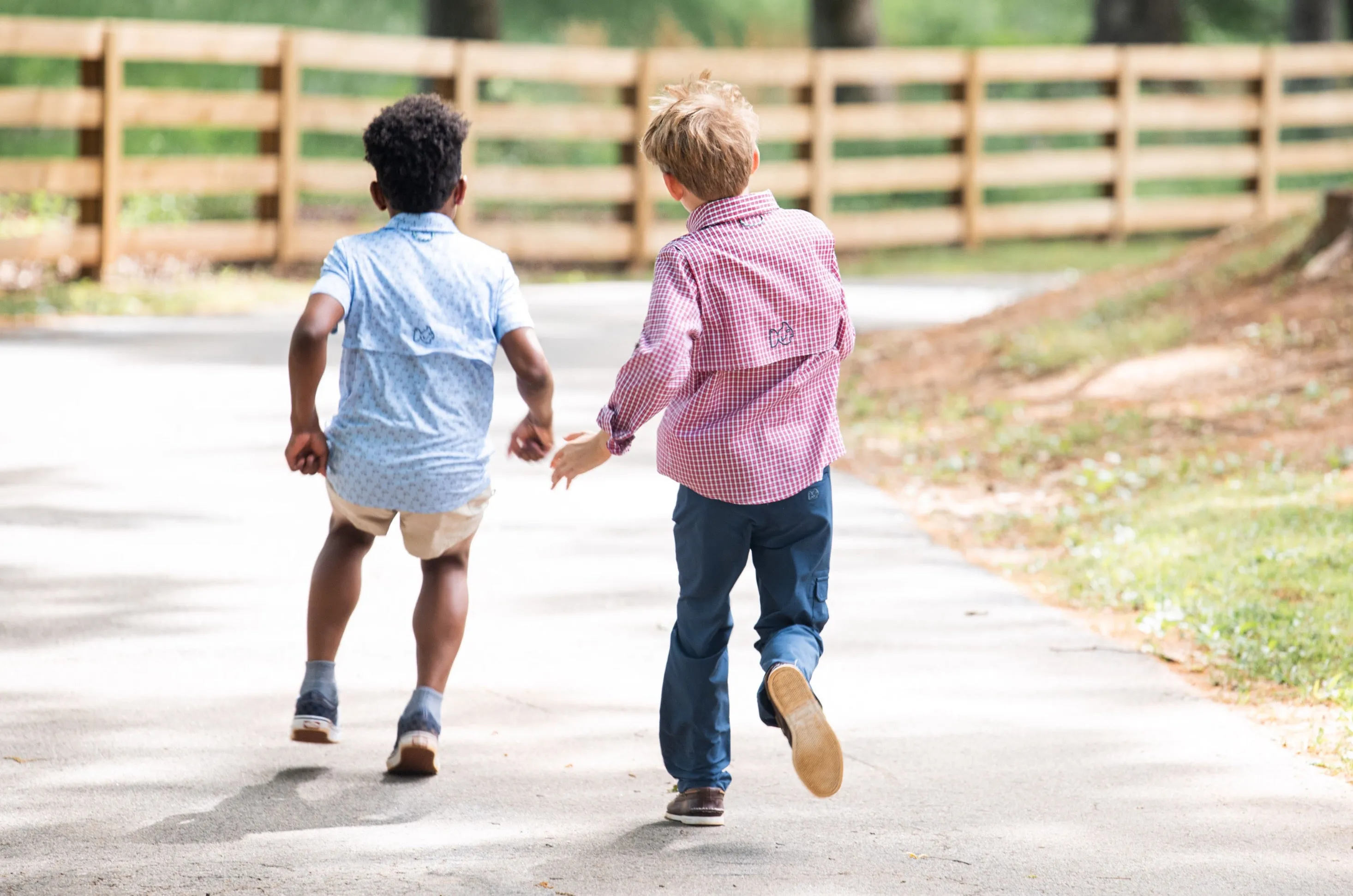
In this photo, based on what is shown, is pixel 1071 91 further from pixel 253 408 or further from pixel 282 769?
pixel 282 769

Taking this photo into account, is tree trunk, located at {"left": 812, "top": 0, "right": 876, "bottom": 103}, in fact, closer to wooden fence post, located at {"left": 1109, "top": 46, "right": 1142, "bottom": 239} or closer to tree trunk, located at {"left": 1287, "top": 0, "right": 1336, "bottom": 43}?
wooden fence post, located at {"left": 1109, "top": 46, "right": 1142, "bottom": 239}

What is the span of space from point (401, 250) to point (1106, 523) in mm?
3748

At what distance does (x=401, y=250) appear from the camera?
426 centimetres

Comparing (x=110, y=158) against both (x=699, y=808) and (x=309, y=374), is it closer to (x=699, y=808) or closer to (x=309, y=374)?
(x=309, y=374)

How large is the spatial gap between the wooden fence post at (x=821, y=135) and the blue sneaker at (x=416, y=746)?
43.0 feet

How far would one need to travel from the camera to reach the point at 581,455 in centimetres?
396

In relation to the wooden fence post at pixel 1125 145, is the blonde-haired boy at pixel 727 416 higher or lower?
lower

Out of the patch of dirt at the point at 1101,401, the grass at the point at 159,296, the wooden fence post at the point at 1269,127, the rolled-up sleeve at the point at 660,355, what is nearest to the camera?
the rolled-up sleeve at the point at 660,355

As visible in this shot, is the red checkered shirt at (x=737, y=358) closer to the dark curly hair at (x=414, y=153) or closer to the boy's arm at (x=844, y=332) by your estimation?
the boy's arm at (x=844, y=332)

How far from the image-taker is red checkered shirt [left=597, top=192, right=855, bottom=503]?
3.85 metres

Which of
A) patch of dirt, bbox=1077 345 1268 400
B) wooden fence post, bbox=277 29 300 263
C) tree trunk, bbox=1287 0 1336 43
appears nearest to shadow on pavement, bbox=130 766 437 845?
patch of dirt, bbox=1077 345 1268 400

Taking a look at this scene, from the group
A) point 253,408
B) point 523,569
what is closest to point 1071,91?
point 253,408

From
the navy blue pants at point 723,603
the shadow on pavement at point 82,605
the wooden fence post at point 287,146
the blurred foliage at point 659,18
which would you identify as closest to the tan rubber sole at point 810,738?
the navy blue pants at point 723,603

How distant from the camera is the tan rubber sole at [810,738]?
3707mm
